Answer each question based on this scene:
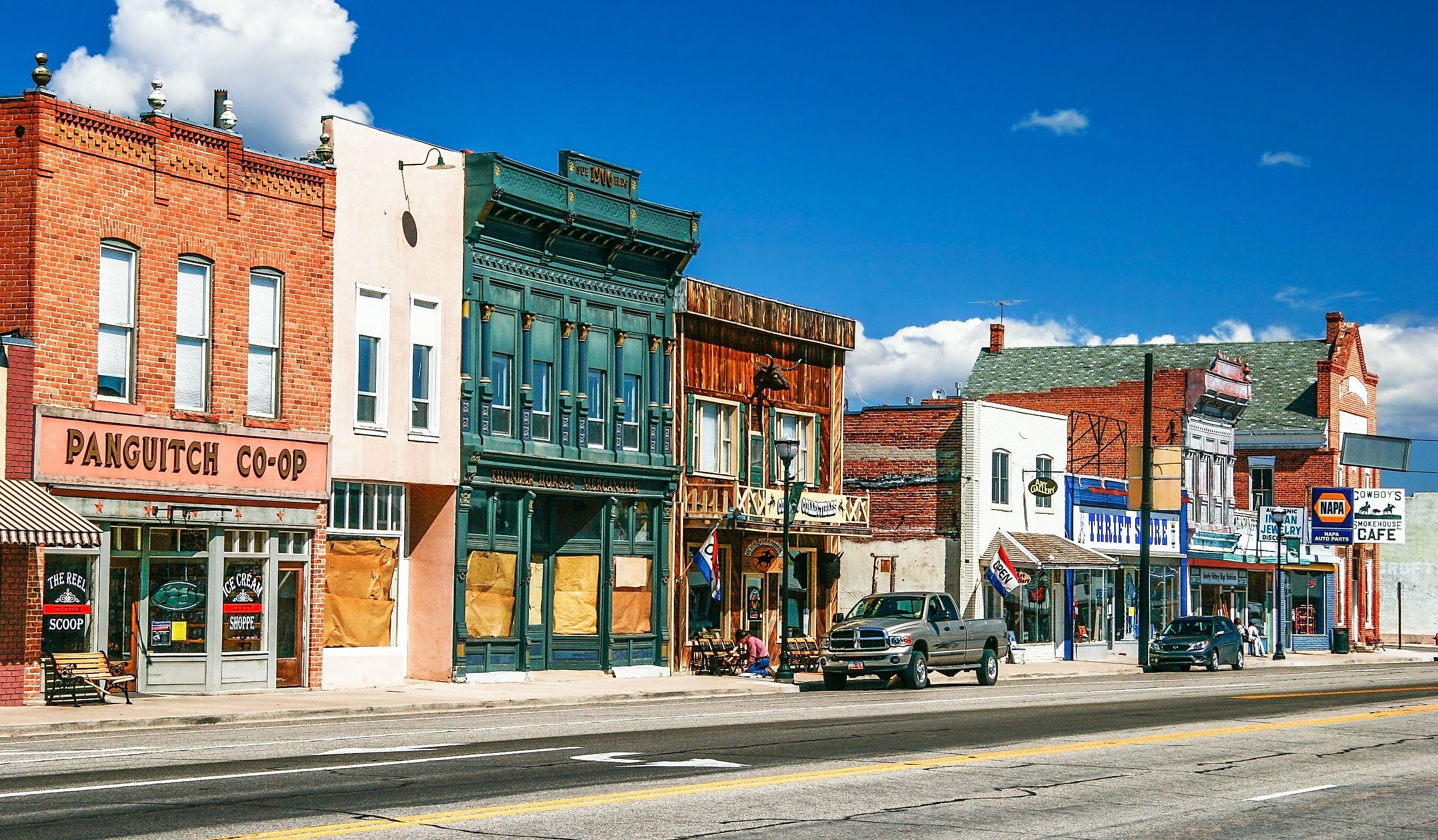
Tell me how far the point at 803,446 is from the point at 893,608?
901 cm

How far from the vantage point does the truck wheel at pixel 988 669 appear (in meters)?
36.4

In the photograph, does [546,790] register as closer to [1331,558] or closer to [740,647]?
[740,647]

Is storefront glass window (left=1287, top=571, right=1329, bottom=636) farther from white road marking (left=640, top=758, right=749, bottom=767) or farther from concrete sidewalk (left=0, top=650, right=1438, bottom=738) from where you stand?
white road marking (left=640, top=758, right=749, bottom=767)

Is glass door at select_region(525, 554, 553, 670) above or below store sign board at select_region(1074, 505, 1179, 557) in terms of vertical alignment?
below

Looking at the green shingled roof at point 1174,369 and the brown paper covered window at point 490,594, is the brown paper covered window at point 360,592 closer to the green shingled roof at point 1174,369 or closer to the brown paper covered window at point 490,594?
the brown paper covered window at point 490,594

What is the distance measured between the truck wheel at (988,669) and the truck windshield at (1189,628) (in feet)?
47.9

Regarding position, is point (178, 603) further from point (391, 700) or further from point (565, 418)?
point (565, 418)

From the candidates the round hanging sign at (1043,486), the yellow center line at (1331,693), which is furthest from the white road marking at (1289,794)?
the round hanging sign at (1043,486)

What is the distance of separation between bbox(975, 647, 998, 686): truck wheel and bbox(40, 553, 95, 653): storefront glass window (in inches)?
722

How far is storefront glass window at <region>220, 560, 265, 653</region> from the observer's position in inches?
1110

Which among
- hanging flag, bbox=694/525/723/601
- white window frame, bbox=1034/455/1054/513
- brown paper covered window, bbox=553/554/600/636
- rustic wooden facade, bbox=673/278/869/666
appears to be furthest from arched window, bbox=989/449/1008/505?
brown paper covered window, bbox=553/554/600/636

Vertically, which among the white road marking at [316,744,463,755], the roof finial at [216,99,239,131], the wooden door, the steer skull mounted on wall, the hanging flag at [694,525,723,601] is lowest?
the white road marking at [316,744,463,755]

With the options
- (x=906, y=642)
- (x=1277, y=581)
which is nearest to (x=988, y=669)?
(x=906, y=642)

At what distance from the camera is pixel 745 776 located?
15.8 m
